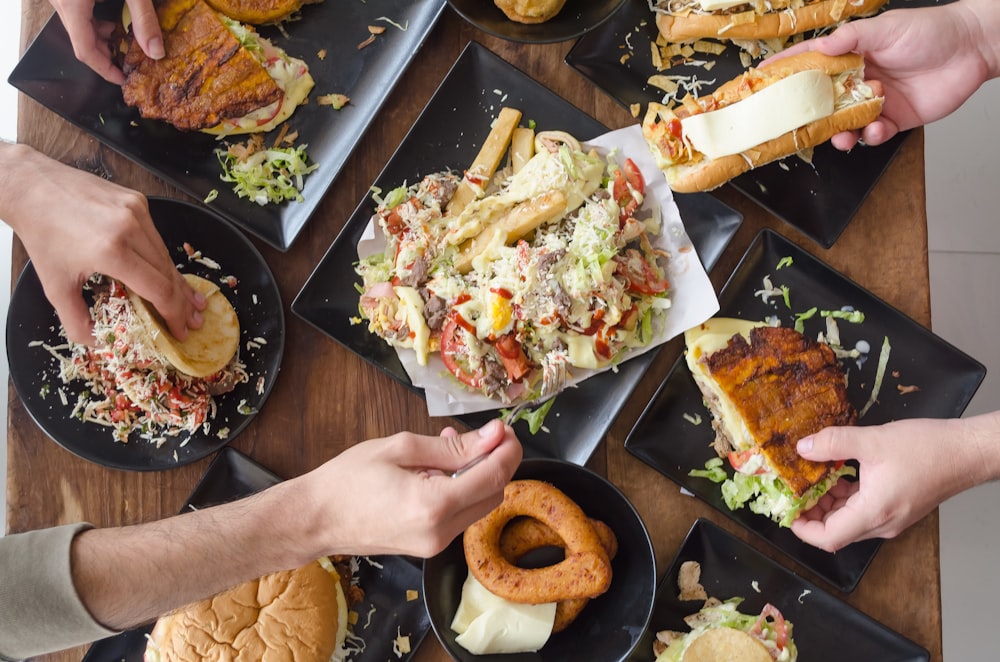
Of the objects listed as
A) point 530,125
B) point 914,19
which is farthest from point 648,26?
point 914,19

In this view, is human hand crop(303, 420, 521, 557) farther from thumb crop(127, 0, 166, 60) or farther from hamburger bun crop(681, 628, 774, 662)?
thumb crop(127, 0, 166, 60)

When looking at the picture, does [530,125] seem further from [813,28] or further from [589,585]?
[589,585]

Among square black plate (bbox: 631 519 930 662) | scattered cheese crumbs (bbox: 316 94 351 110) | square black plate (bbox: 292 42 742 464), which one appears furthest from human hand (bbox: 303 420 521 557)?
scattered cheese crumbs (bbox: 316 94 351 110)

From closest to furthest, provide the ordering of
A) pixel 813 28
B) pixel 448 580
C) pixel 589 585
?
1. pixel 589 585
2. pixel 448 580
3. pixel 813 28

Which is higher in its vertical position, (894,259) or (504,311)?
(504,311)

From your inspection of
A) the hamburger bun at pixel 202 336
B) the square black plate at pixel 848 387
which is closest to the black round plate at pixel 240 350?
the hamburger bun at pixel 202 336

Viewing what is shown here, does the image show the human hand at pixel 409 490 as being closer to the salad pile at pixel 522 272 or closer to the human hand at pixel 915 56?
the salad pile at pixel 522 272
